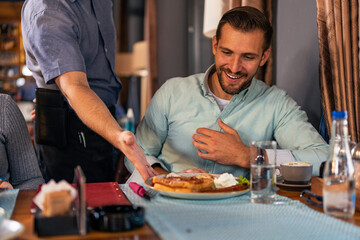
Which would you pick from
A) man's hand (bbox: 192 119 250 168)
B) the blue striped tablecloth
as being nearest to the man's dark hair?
man's hand (bbox: 192 119 250 168)

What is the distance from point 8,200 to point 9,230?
1.16ft

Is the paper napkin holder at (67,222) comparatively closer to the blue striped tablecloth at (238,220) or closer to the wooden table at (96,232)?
the wooden table at (96,232)

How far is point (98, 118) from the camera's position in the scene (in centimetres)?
156

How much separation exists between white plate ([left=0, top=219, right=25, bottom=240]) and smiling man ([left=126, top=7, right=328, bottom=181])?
0.90 meters

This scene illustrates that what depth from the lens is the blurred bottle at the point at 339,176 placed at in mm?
1087

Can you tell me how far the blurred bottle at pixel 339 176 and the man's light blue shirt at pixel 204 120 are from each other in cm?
65

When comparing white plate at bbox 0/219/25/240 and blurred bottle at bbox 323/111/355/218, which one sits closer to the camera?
white plate at bbox 0/219/25/240

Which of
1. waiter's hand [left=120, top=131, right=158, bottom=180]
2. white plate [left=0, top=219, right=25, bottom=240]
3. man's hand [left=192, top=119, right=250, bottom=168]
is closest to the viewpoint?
white plate [left=0, top=219, right=25, bottom=240]

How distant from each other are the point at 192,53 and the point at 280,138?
11.7 ft

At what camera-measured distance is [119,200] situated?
47.4 inches

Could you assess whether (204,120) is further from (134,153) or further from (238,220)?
(238,220)

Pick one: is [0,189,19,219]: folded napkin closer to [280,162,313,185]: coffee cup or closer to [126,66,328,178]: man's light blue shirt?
[126,66,328,178]: man's light blue shirt

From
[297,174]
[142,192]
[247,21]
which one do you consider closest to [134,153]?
[142,192]

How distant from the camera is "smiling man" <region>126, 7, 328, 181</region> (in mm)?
1870
